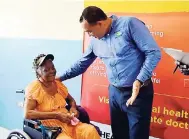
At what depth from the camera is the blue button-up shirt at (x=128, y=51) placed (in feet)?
6.47

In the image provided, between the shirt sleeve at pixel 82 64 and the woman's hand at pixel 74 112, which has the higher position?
the shirt sleeve at pixel 82 64

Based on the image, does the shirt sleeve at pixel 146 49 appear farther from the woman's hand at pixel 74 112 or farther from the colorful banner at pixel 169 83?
the woman's hand at pixel 74 112

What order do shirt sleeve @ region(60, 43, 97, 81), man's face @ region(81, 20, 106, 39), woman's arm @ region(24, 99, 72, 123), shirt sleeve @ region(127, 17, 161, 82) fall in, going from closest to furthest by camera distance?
shirt sleeve @ region(127, 17, 161, 82), man's face @ region(81, 20, 106, 39), woman's arm @ region(24, 99, 72, 123), shirt sleeve @ region(60, 43, 97, 81)

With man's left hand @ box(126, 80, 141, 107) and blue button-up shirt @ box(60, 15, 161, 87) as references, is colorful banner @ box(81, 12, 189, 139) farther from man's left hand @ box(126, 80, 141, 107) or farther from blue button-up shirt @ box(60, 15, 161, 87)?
man's left hand @ box(126, 80, 141, 107)

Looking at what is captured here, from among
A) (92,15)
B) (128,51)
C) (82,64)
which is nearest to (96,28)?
(92,15)

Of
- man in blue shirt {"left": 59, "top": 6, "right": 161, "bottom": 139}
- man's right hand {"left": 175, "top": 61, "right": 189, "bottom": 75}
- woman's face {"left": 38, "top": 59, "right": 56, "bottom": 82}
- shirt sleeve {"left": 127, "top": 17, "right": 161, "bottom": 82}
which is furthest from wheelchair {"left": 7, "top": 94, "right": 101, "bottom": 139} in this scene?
man's right hand {"left": 175, "top": 61, "right": 189, "bottom": 75}

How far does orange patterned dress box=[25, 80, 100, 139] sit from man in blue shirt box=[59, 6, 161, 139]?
0.27 meters

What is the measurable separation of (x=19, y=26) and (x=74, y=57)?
82cm

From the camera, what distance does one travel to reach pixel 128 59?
209cm

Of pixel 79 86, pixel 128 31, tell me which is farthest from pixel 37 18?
pixel 128 31

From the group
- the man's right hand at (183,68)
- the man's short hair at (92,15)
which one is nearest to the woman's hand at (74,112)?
the man's short hair at (92,15)

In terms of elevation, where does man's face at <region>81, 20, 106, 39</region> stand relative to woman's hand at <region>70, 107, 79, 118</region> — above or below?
above

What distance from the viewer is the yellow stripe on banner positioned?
212cm

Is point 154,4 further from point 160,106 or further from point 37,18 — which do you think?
point 37,18
